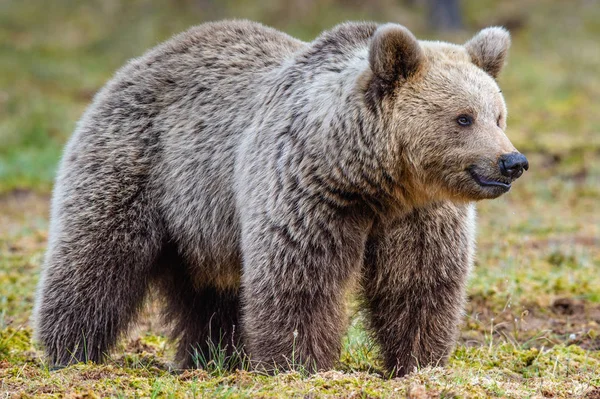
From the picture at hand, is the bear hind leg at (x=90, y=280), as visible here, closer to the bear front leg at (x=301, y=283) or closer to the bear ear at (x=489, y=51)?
the bear front leg at (x=301, y=283)

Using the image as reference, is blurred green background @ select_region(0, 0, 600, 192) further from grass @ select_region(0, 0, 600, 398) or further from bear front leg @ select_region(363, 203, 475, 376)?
bear front leg @ select_region(363, 203, 475, 376)

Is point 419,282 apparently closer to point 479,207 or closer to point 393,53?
point 393,53

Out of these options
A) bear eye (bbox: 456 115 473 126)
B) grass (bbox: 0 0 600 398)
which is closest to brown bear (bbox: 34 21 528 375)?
bear eye (bbox: 456 115 473 126)

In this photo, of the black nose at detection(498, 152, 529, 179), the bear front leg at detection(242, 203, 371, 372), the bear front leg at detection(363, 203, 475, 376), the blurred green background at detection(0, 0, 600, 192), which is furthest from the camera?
the blurred green background at detection(0, 0, 600, 192)

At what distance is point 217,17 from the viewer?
90.5ft

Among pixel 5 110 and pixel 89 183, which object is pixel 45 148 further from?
pixel 89 183

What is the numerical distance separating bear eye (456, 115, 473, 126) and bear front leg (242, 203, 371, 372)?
0.81 m

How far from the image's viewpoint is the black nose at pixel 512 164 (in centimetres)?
493

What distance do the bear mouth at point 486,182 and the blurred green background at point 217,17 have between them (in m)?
9.95

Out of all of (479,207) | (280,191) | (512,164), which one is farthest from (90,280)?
(479,207)

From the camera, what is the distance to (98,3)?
92.5ft

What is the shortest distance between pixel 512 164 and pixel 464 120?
0.41 m

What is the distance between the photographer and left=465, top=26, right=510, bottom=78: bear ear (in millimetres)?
5574

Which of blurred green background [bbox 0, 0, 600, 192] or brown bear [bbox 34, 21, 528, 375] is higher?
blurred green background [bbox 0, 0, 600, 192]
